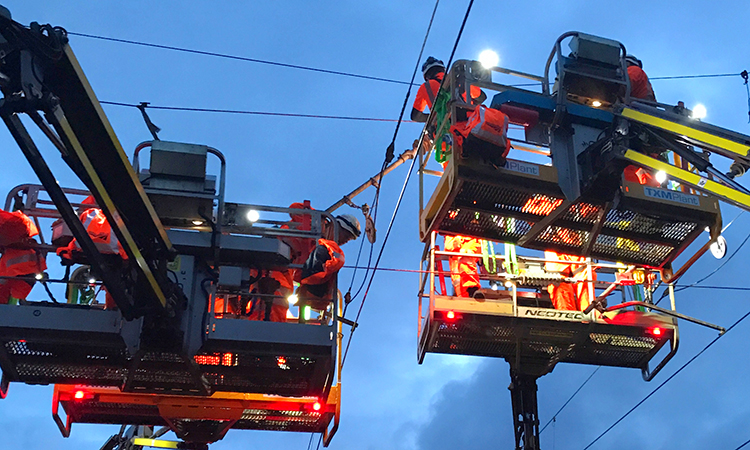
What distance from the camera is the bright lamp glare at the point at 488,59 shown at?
523 inches

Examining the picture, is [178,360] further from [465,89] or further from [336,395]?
[465,89]

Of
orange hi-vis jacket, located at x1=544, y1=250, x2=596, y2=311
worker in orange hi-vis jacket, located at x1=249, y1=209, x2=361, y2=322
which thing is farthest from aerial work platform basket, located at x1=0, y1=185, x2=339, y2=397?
orange hi-vis jacket, located at x1=544, y1=250, x2=596, y2=311

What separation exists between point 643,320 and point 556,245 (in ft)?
9.78

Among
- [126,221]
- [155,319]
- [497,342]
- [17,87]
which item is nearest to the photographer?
[17,87]

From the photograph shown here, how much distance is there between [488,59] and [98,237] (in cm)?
540

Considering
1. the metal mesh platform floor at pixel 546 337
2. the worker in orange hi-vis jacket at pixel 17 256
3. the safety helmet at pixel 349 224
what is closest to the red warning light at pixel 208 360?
the worker in orange hi-vis jacket at pixel 17 256

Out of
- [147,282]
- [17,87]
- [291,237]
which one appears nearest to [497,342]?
[291,237]

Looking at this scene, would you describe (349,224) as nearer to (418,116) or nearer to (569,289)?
(418,116)

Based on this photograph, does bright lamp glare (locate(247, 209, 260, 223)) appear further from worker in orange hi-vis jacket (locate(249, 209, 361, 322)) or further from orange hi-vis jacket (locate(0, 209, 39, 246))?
orange hi-vis jacket (locate(0, 209, 39, 246))

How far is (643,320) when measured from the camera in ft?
51.9

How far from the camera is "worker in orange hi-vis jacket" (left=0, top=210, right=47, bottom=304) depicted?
12117mm

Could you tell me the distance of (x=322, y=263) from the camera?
40.8ft

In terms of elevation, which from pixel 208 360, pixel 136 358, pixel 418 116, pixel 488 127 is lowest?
pixel 136 358

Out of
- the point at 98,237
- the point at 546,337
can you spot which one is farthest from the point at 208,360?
the point at 546,337
